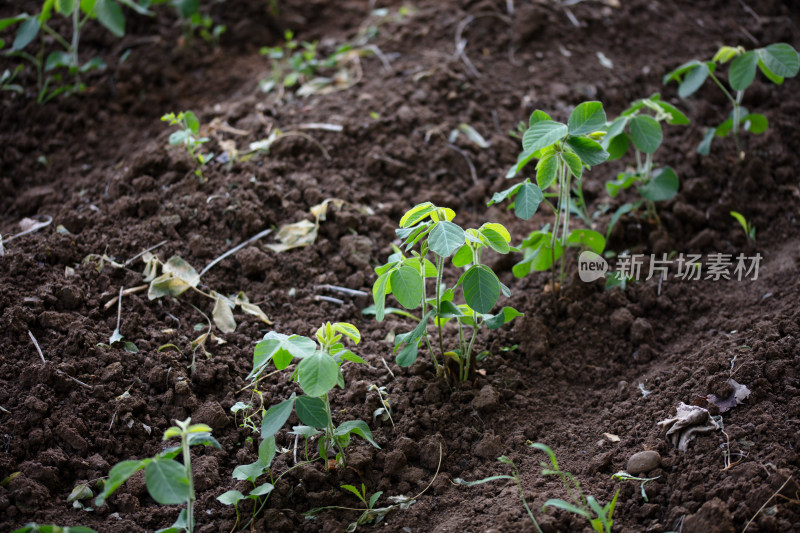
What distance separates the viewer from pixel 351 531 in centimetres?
180

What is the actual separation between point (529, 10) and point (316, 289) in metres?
2.19

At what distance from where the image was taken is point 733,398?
6.43ft

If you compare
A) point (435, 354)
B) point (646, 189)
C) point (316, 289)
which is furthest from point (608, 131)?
point (316, 289)

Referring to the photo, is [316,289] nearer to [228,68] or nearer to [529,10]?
[228,68]

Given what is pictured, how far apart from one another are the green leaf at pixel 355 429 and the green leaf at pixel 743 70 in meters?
2.04

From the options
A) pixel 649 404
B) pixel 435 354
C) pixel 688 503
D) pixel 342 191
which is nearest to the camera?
pixel 688 503

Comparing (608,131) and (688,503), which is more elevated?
(608,131)

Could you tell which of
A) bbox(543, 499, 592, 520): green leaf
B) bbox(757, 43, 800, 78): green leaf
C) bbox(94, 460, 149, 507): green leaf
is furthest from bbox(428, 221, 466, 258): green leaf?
bbox(757, 43, 800, 78): green leaf

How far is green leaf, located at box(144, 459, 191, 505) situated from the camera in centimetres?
152

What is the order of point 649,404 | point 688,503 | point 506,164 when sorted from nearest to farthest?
point 688,503, point 649,404, point 506,164

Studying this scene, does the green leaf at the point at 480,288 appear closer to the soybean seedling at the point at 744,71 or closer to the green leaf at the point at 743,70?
the soybean seedling at the point at 744,71

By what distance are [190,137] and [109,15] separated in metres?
0.85

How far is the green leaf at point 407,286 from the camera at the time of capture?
6.08 ft

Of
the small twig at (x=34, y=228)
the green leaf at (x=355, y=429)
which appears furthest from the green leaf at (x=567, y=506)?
the small twig at (x=34, y=228)
